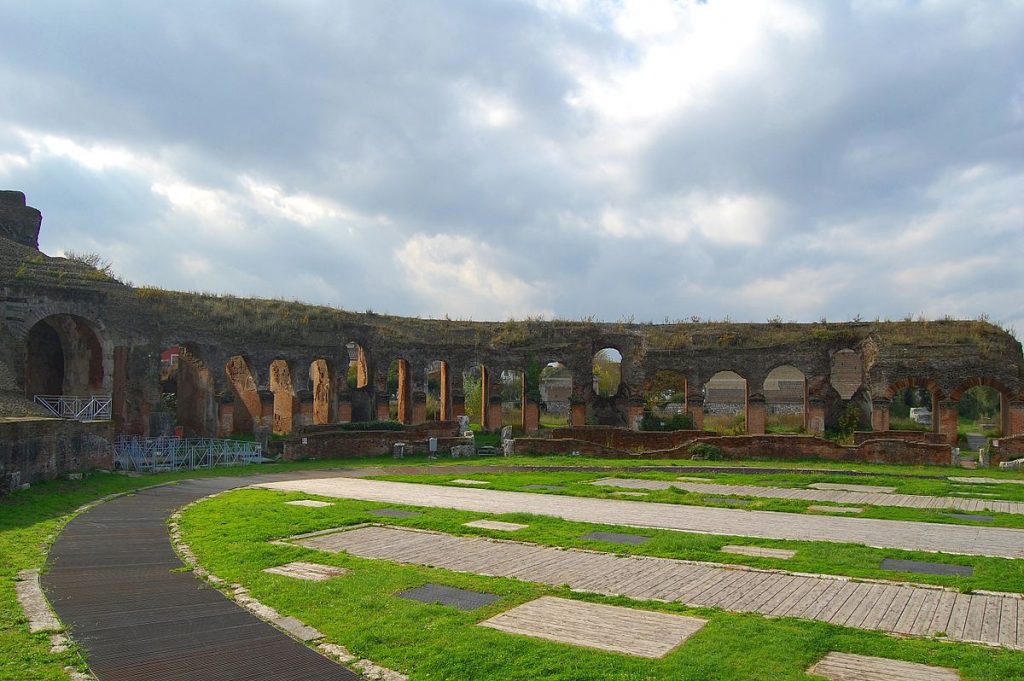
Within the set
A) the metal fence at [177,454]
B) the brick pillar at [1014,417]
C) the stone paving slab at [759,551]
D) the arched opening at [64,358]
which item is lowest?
the stone paving slab at [759,551]

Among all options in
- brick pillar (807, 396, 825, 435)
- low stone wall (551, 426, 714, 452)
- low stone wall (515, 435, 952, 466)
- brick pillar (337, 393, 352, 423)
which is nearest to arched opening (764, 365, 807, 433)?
brick pillar (807, 396, 825, 435)

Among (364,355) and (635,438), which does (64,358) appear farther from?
(635,438)

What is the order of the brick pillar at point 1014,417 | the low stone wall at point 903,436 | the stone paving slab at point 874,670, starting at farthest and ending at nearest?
the brick pillar at point 1014,417
the low stone wall at point 903,436
the stone paving slab at point 874,670

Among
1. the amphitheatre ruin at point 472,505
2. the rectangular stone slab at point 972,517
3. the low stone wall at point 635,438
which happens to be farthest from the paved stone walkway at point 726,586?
the low stone wall at point 635,438

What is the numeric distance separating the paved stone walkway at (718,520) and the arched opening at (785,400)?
22.3m

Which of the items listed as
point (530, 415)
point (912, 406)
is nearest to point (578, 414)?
point (530, 415)

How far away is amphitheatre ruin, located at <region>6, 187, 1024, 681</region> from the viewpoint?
6.34m

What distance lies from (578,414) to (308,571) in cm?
2733

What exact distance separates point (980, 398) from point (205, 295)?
4853 centimetres

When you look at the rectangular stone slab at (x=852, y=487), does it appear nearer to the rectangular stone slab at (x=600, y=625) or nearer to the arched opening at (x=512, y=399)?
the rectangular stone slab at (x=600, y=625)

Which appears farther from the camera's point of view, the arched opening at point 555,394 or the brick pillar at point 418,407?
the arched opening at point 555,394

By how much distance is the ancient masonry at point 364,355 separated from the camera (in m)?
28.5

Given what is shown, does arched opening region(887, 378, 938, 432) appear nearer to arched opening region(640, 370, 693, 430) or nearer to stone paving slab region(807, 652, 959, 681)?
arched opening region(640, 370, 693, 430)

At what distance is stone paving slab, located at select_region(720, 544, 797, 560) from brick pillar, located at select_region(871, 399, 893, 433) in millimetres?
23224
